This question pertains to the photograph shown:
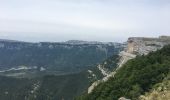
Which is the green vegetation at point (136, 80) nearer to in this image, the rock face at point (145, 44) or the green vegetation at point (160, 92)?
the green vegetation at point (160, 92)

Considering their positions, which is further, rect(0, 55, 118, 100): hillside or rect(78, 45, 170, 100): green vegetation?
rect(0, 55, 118, 100): hillside

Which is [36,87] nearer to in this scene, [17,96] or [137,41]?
[17,96]

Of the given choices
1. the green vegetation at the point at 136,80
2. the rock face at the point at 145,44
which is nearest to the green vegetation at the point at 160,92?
the green vegetation at the point at 136,80

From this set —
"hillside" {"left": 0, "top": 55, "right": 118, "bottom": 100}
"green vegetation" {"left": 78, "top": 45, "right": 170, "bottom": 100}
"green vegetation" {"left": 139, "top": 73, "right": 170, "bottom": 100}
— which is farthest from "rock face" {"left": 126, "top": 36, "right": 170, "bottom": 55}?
"green vegetation" {"left": 139, "top": 73, "right": 170, "bottom": 100}

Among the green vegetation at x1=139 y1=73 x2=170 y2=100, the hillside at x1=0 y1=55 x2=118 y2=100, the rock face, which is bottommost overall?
the hillside at x1=0 y1=55 x2=118 y2=100

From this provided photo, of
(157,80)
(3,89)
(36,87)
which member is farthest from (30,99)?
(157,80)

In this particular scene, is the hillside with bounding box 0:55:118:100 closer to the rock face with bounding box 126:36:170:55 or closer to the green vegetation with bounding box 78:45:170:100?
the rock face with bounding box 126:36:170:55

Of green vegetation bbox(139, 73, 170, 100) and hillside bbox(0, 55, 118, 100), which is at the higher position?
green vegetation bbox(139, 73, 170, 100)

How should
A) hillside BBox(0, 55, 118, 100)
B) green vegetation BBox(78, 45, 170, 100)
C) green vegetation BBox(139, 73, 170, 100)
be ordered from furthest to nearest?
hillside BBox(0, 55, 118, 100), green vegetation BBox(78, 45, 170, 100), green vegetation BBox(139, 73, 170, 100)

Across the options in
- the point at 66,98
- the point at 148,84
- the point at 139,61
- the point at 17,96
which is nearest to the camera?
the point at 148,84
